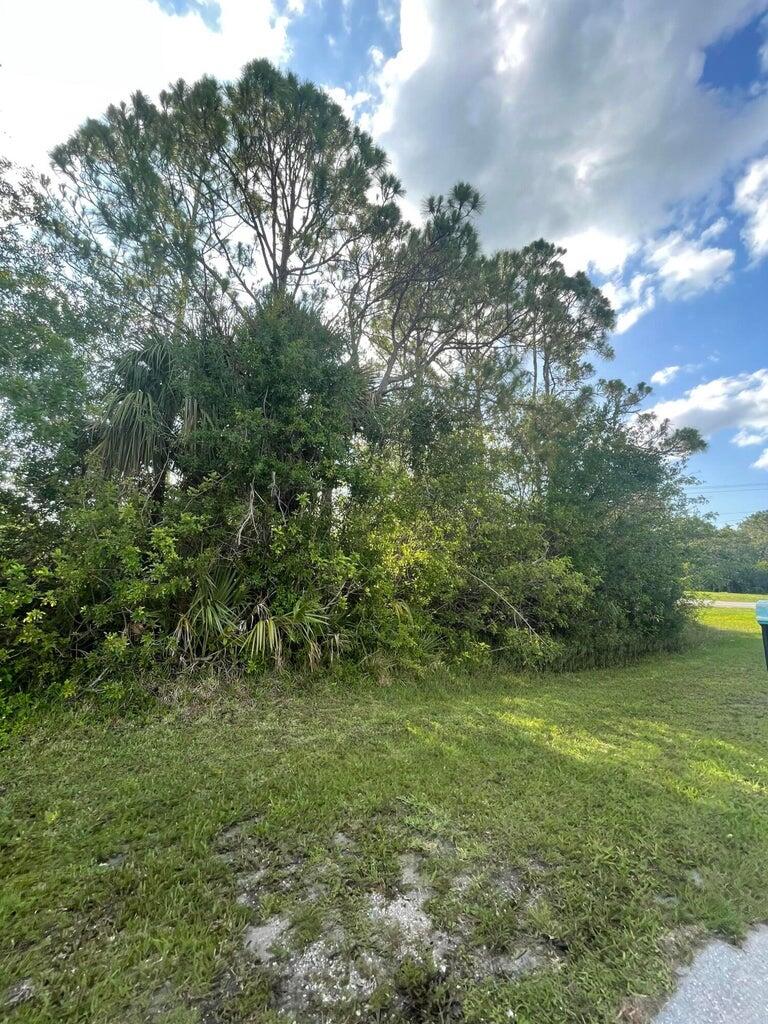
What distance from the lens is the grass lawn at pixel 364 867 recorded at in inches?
48.8

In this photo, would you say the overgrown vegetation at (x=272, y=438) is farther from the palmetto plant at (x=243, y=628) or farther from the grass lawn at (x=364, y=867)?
the grass lawn at (x=364, y=867)

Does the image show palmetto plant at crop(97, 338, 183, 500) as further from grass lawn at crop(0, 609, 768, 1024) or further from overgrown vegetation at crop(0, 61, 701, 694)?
grass lawn at crop(0, 609, 768, 1024)

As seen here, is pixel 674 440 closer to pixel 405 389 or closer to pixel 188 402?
pixel 405 389

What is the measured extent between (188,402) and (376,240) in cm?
347

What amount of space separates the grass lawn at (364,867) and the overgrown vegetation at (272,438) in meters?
1.14

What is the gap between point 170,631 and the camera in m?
3.88

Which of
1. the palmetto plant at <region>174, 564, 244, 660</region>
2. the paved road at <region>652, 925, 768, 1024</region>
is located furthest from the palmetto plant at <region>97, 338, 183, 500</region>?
the paved road at <region>652, 925, 768, 1024</region>

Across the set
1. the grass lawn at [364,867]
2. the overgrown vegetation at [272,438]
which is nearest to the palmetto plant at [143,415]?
the overgrown vegetation at [272,438]

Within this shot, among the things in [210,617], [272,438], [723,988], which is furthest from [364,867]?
[272,438]

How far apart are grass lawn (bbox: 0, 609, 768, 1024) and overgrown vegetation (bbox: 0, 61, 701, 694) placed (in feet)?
3.73

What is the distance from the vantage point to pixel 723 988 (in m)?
1.28

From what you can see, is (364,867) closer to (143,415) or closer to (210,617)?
(210,617)

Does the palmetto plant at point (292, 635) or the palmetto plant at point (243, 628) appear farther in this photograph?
the palmetto plant at point (292, 635)

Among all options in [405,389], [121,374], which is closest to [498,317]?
[405,389]
